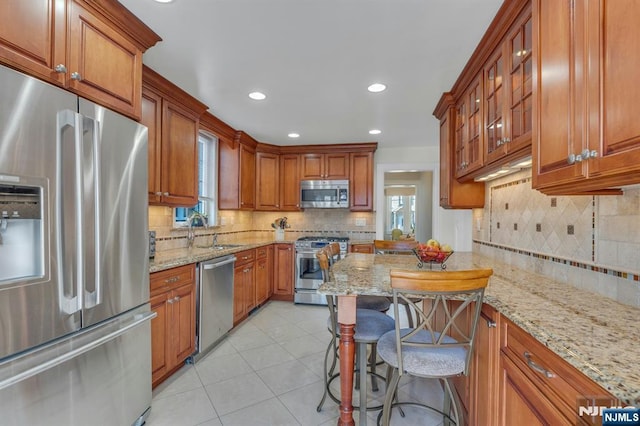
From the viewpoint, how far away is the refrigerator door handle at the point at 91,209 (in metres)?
1.41

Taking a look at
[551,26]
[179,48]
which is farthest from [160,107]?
[551,26]

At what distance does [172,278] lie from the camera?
7.35 ft

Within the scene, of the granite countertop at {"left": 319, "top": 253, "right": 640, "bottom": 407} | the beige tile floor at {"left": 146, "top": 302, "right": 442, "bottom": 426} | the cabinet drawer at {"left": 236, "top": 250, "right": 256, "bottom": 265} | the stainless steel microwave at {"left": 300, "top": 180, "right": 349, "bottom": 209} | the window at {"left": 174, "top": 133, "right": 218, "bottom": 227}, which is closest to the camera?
the granite countertop at {"left": 319, "top": 253, "right": 640, "bottom": 407}

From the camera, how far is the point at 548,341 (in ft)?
3.04

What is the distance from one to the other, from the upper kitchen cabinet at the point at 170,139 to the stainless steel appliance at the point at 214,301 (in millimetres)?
674

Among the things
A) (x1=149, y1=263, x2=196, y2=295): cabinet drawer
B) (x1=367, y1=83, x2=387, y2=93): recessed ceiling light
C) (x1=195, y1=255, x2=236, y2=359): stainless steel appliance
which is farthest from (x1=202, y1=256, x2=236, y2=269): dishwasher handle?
(x1=367, y1=83, x2=387, y2=93): recessed ceiling light

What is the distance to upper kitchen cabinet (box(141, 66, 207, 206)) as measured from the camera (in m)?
2.43

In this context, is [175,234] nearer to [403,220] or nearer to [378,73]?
[378,73]

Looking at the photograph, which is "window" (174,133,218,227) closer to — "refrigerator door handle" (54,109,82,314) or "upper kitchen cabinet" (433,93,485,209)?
"refrigerator door handle" (54,109,82,314)

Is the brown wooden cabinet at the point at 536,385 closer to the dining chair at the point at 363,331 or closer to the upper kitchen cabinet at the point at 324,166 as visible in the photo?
the dining chair at the point at 363,331

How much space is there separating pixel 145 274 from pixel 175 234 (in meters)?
1.45

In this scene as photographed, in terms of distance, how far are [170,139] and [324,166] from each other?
2.54m

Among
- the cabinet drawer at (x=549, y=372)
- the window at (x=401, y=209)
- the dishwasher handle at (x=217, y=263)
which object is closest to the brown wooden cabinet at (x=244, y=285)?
the dishwasher handle at (x=217, y=263)

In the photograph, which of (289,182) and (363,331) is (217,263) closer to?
(363,331)
